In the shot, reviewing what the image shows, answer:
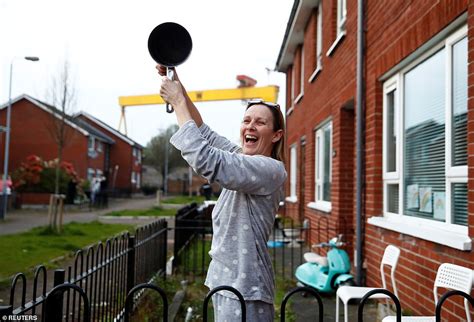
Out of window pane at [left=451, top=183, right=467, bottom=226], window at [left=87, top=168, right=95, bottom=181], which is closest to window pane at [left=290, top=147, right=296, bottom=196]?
window pane at [left=451, top=183, right=467, bottom=226]

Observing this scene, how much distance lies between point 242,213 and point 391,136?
155 inches

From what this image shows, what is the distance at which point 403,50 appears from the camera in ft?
15.1

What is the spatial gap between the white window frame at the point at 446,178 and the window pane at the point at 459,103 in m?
0.04

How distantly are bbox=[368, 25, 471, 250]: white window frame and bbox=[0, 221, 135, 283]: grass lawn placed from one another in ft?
18.3

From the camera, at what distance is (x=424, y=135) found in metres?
4.48

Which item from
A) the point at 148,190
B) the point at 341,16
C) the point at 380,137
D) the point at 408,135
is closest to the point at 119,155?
the point at 148,190

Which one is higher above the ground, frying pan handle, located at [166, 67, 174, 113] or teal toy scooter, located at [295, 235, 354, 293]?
frying pan handle, located at [166, 67, 174, 113]

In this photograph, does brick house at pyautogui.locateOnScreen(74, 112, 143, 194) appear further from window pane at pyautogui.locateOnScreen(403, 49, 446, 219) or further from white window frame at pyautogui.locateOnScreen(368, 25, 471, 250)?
window pane at pyautogui.locateOnScreen(403, 49, 446, 219)

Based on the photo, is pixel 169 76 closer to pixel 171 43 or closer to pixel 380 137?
pixel 171 43

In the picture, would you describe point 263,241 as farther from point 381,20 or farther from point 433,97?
point 381,20

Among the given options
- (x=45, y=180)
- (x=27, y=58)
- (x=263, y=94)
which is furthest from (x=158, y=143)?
(x=27, y=58)

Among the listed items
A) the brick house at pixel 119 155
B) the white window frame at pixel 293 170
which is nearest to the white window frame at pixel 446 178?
the white window frame at pixel 293 170

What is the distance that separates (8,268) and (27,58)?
Result: 10994 mm

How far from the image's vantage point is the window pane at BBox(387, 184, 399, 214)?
526 cm
